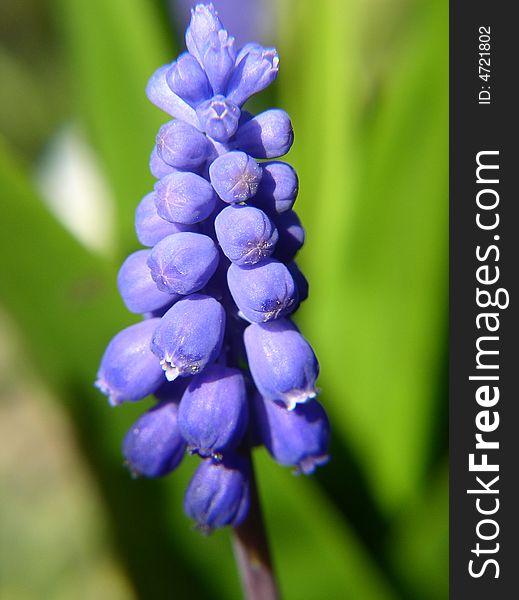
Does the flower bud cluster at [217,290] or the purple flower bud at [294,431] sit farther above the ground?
the flower bud cluster at [217,290]

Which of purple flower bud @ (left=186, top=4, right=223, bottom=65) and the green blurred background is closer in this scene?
purple flower bud @ (left=186, top=4, right=223, bottom=65)

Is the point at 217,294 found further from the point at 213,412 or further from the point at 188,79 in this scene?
the point at 188,79

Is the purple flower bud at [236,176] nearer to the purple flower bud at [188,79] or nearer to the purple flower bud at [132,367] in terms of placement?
the purple flower bud at [188,79]

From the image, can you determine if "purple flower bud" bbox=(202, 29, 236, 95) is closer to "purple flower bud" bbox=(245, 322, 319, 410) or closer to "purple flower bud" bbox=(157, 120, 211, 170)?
"purple flower bud" bbox=(157, 120, 211, 170)

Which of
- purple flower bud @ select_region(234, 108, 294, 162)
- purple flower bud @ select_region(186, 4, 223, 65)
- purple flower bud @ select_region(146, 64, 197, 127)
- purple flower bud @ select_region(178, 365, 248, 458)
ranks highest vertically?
purple flower bud @ select_region(186, 4, 223, 65)

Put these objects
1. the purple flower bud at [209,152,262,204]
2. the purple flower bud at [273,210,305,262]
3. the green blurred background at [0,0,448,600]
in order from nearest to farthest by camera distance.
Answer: the purple flower bud at [209,152,262,204] < the purple flower bud at [273,210,305,262] < the green blurred background at [0,0,448,600]

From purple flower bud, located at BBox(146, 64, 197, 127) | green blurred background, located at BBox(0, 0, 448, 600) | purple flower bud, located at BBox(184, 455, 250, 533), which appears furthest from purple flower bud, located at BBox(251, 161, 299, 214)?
green blurred background, located at BBox(0, 0, 448, 600)

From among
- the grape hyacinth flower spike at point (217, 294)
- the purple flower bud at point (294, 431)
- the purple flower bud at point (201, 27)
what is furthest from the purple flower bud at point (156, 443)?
the purple flower bud at point (201, 27)

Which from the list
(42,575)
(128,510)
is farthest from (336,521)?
(42,575)
